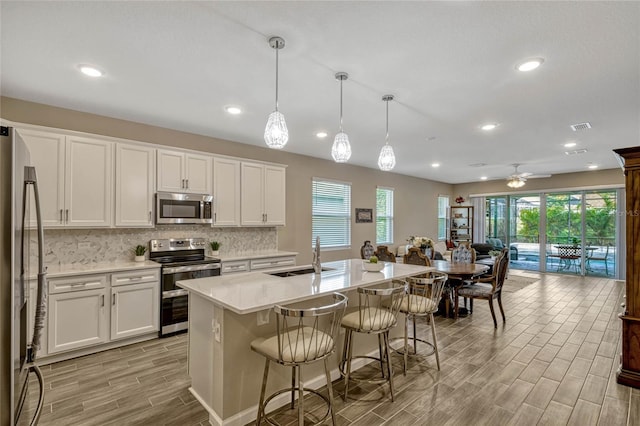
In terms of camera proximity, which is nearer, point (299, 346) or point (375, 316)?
point (299, 346)

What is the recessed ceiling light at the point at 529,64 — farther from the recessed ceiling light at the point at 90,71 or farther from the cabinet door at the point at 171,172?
the cabinet door at the point at 171,172

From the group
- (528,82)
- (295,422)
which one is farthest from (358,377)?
(528,82)

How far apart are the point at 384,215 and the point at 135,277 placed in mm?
5929

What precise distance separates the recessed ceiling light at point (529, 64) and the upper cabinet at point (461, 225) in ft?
25.6

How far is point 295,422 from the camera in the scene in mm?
2340

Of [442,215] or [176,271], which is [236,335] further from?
[442,215]

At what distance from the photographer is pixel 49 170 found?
131 inches

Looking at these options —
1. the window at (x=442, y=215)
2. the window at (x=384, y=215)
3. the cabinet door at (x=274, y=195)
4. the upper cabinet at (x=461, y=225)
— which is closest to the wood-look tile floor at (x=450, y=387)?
the cabinet door at (x=274, y=195)

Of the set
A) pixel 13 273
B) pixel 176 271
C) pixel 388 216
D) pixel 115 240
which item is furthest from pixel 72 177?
pixel 388 216

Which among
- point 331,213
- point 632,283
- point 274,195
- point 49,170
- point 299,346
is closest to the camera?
point 299,346

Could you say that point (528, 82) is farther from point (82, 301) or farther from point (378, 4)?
point (82, 301)

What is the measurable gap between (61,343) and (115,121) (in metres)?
2.60

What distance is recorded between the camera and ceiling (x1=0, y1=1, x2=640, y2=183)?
6.53 ft

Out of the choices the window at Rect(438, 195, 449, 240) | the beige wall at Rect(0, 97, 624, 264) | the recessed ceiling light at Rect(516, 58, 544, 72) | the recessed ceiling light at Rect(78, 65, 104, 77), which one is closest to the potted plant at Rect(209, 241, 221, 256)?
the beige wall at Rect(0, 97, 624, 264)
